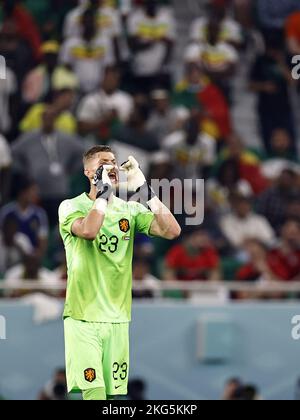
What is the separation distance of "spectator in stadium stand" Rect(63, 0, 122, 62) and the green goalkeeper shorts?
6962 millimetres

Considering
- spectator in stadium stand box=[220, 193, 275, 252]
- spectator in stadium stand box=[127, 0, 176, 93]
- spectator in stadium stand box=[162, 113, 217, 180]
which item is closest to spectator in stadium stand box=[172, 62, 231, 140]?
spectator in stadium stand box=[127, 0, 176, 93]

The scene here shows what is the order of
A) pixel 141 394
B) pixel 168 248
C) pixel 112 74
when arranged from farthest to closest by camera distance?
pixel 112 74
pixel 168 248
pixel 141 394

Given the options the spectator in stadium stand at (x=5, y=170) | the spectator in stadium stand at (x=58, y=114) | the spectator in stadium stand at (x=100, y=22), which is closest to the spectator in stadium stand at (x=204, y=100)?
the spectator in stadium stand at (x=100, y=22)

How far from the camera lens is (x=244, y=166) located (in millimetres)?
13078

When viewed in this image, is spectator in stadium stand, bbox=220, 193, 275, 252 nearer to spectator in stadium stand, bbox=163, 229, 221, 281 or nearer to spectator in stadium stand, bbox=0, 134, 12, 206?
spectator in stadium stand, bbox=163, 229, 221, 281

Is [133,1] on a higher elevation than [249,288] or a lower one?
higher

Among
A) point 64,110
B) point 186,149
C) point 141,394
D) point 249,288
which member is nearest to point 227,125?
point 186,149

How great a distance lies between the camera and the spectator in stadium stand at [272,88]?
14.1m

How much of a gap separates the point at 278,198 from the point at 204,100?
145 centimetres

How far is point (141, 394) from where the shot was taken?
36.1ft

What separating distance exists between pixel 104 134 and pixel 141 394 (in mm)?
2876

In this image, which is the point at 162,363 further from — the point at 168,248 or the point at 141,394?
the point at 168,248

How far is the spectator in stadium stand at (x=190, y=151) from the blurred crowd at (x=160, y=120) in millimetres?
13

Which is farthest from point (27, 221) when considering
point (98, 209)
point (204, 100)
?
point (98, 209)
